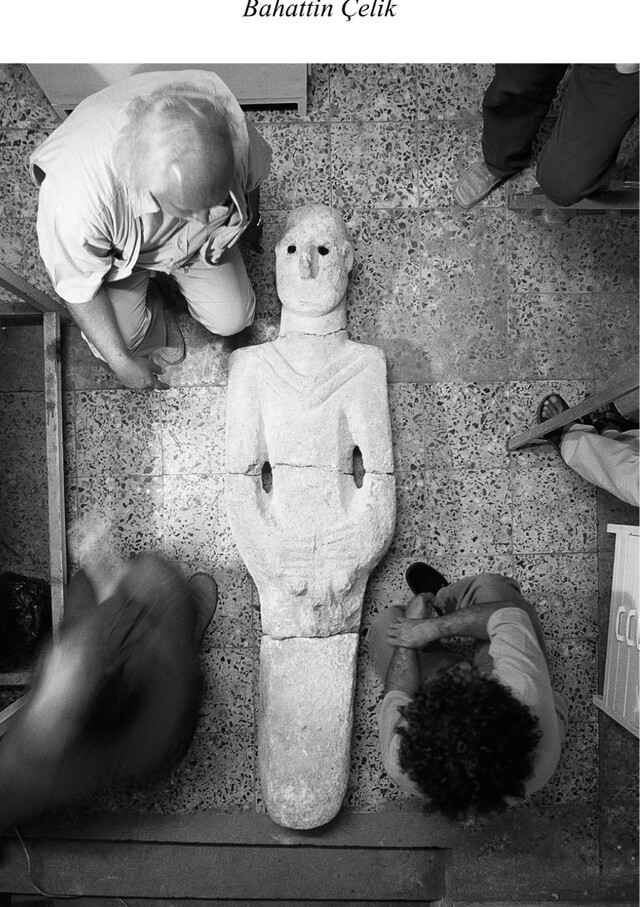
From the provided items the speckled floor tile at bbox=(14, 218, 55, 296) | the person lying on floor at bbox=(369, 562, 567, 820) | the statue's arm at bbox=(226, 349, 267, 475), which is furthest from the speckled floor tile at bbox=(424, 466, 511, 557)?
the speckled floor tile at bbox=(14, 218, 55, 296)

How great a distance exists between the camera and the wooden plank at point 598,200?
2.54 m

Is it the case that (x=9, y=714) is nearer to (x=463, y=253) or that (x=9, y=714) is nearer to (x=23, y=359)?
(x=23, y=359)

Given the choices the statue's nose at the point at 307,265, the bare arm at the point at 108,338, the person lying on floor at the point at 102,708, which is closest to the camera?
the person lying on floor at the point at 102,708

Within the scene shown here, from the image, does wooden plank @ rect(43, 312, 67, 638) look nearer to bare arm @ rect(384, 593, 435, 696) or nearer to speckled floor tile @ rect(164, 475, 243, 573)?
speckled floor tile @ rect(164, 475, 243, 573)

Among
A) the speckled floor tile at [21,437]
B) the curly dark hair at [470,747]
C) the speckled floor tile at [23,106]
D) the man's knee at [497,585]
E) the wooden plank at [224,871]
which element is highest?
the speckled floor tile at [23,106]

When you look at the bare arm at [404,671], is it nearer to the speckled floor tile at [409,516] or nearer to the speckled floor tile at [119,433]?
the speckled floor tile at [409,516]

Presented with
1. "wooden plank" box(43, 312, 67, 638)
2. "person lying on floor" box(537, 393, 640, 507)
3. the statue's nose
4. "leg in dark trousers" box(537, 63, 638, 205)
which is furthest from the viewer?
"wooden plank" box(43, 312, 67, 638)

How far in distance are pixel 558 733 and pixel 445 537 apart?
36.9 inches

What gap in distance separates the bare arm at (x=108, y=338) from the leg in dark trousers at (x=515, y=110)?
1.58 meters

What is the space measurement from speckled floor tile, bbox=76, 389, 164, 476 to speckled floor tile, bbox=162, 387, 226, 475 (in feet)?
0.14

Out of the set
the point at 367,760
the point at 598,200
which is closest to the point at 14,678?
the point at 367,760

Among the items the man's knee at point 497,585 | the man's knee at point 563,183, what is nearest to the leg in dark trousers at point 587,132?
the man's knee at point 563,183

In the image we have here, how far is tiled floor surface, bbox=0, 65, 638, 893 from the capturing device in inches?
114

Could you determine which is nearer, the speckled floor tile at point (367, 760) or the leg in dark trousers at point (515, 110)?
the leg in dark trousers at point (515, 110)
